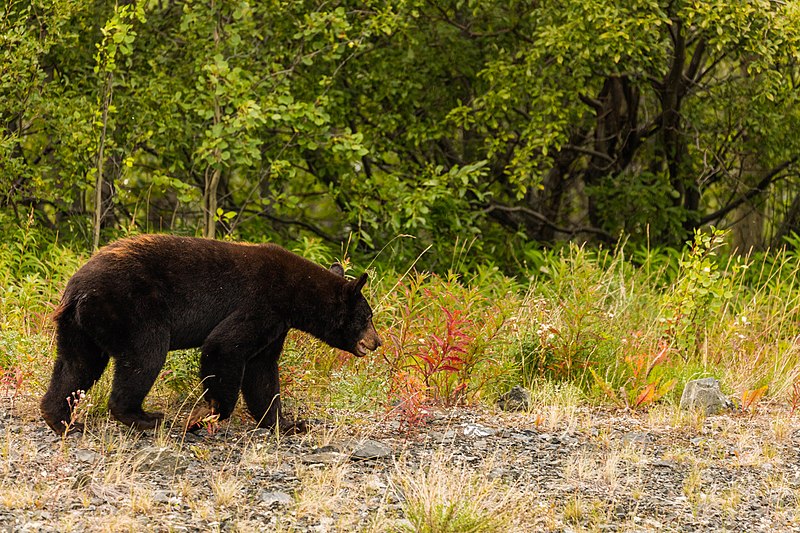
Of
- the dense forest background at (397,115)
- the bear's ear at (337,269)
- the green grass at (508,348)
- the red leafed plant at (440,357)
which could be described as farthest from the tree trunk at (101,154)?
the bear's ear at (337,269)

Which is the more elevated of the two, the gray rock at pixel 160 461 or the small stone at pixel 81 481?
the small stone at pixel 81 481

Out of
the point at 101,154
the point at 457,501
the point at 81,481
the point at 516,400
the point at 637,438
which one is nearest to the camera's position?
the point at 457,501

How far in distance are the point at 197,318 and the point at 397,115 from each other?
6.00 metres

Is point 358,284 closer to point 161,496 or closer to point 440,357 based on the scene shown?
point 440,357

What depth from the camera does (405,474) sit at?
16.6ft

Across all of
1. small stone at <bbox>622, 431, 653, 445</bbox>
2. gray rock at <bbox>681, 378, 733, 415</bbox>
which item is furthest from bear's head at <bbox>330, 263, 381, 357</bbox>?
gray rock at <bbox>681, 378, 733, 415</bbox>

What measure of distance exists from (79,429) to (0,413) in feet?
2.12

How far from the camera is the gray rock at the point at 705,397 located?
21.9 ft

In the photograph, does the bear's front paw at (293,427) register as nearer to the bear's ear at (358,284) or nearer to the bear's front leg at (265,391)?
the bear's front leg at (265,391)

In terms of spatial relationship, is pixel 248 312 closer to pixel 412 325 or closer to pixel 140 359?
pixel 140 359

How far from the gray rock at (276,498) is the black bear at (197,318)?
88 centimetres

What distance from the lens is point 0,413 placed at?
5.72m

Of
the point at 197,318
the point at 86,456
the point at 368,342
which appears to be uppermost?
A: the point at 197,318

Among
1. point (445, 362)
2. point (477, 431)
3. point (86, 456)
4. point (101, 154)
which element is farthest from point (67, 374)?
point (101, 154)
